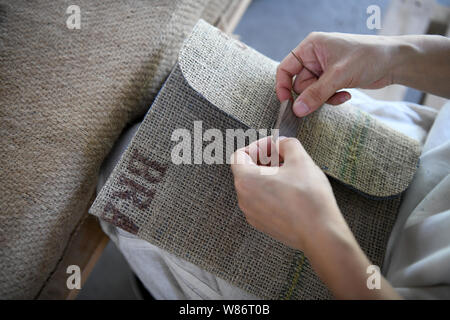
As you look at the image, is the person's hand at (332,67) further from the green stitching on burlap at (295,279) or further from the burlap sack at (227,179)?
the green stitching on burlap at (295,279)

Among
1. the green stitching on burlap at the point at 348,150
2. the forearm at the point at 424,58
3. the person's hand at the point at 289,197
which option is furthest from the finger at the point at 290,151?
the forearm at the point at 424,58

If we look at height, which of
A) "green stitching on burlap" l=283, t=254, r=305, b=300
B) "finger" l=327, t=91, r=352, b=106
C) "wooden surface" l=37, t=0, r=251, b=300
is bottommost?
"wooden surface" l=37, t=0, r=251, b=300

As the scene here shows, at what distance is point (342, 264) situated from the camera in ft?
1.11

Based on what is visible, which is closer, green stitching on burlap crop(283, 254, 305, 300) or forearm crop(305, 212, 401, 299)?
forearm crop(305, 212, 401, 299)

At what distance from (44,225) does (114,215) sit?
9 cm

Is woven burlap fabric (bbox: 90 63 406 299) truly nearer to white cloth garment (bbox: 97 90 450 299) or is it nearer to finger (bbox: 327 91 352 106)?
white cloth garment (bbox: 97 90 450 299)

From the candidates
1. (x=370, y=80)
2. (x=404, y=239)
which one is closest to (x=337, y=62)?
(x=370, y=80)

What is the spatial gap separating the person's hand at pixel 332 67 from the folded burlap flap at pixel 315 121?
0.02 metres

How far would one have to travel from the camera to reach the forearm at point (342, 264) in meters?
0.33

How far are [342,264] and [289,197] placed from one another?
3.4 inches

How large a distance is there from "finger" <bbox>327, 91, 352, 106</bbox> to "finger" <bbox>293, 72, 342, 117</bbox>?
0.12 ft

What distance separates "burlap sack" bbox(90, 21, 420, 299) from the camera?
1.45 ft

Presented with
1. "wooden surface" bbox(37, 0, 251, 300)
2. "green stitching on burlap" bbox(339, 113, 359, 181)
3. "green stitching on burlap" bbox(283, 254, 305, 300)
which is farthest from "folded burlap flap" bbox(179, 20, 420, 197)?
"wooden surface" bbox(37, 0, 251, 300)

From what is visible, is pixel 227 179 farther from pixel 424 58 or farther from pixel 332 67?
pixel 424 58
